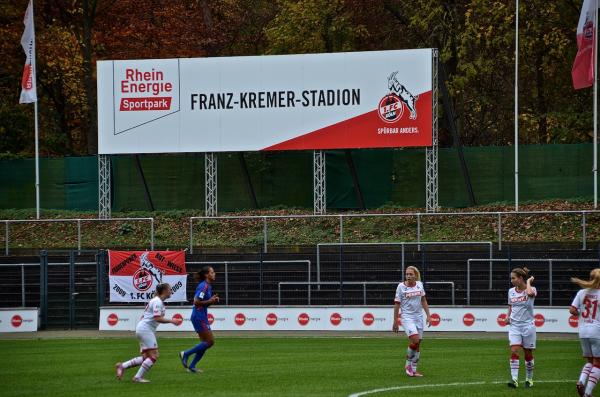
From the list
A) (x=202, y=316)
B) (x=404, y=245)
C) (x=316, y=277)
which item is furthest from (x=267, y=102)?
(x=202, y=316)

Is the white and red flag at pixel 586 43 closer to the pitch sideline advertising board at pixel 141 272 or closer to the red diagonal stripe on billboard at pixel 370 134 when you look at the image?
the red diagonal stripe on billboard at pixel 370 134

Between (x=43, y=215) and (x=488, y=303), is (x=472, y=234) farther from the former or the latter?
(x=43, y=215)

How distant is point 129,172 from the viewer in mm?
46312

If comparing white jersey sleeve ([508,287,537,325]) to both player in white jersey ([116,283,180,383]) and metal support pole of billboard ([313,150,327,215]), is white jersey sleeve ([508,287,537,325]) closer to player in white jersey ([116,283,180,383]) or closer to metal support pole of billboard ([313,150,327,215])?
player in white jersey ([116,283,180,383])

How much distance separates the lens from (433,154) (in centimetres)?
3981

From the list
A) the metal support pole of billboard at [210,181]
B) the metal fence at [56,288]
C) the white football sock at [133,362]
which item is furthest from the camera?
the metal support pole of billboard at [210,181]

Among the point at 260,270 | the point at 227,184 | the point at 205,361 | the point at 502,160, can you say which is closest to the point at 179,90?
the point at 227,184

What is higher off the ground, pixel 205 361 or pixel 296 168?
pixel 296 168

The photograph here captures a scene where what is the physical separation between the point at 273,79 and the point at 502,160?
30.0ft

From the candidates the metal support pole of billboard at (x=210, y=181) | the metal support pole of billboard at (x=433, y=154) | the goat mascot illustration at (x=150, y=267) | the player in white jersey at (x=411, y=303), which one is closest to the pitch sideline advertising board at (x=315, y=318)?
the goat mascot illustration at (x=150, y=267)

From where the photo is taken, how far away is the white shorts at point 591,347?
16109 mm

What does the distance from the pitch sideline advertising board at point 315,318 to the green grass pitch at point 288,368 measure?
2.99m

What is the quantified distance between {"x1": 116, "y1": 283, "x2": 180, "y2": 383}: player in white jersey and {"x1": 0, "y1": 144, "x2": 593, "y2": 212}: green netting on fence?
77.8 ft

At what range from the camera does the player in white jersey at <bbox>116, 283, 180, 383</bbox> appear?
1945 centimetres
